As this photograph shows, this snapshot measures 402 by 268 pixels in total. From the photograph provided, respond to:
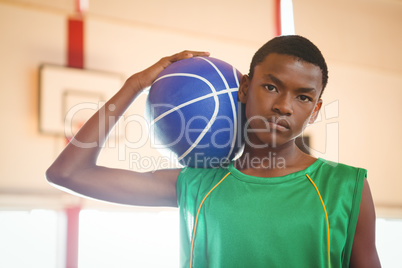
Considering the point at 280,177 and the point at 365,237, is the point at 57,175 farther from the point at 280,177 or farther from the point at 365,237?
the point at 365,237

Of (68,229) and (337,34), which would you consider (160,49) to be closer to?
(68,229)

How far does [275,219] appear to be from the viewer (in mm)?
907

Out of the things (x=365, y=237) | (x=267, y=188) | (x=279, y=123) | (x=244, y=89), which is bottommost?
(x=365, y=237)

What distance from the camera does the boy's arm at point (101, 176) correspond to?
1028 millimetres

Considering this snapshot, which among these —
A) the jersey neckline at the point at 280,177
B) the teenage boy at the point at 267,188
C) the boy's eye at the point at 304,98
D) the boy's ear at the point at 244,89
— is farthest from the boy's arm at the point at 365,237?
the boy's ear at the point at 244,89

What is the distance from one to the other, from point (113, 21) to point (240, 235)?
2.35m

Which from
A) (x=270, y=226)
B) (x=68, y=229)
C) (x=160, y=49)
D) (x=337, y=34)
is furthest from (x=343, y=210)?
(x=337, y=34)

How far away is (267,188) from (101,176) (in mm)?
410

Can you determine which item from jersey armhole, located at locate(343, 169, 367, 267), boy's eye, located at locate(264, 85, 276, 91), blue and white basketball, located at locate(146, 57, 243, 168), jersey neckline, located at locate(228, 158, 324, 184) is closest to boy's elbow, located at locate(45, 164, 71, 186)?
blue and white basketball, located at locate(146, 57, 243, 168)

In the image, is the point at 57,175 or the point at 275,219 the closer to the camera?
the point at 275,219

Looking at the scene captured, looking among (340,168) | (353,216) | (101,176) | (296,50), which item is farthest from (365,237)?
(101,176)

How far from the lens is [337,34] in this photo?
381cm

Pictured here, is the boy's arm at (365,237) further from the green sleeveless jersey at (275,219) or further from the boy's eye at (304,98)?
the boy's eye at (304,98)

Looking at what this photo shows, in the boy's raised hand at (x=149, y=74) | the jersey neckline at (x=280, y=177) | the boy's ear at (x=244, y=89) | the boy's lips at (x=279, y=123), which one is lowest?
the jersey neckline at (x=280, y=177)
